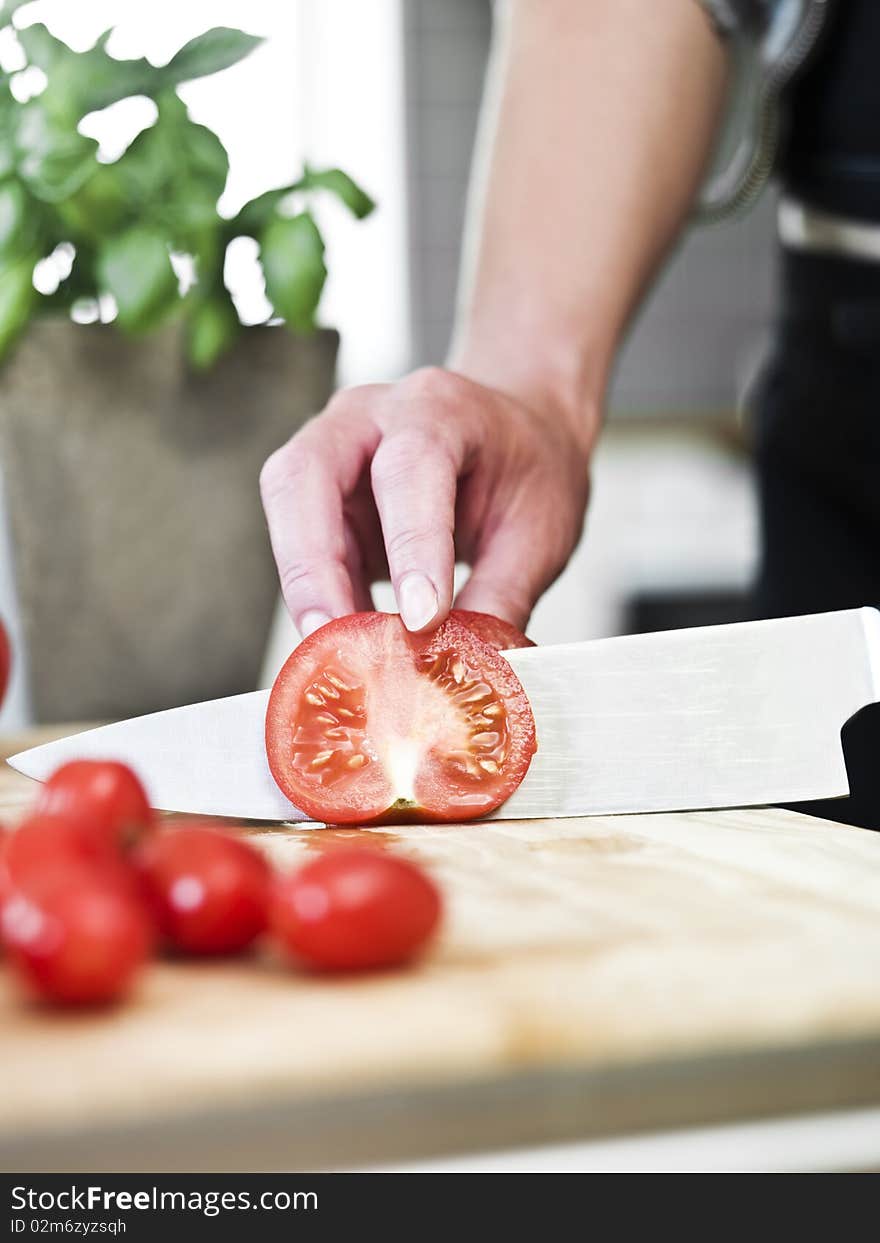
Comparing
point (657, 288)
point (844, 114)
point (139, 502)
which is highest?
point (657, 288)

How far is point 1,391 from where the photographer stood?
1286mm

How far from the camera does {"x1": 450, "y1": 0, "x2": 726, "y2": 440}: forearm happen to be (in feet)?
4.37

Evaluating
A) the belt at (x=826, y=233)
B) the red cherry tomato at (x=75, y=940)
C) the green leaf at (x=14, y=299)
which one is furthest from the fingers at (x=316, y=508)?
the belt at (x=826, y=233)

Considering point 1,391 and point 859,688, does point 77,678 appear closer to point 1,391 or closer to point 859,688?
point 1,391

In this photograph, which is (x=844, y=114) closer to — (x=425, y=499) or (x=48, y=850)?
(x=425, y=499)

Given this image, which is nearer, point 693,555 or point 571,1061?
point 571,1061

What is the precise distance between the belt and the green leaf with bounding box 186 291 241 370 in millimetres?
586

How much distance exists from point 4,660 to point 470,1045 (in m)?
0.83

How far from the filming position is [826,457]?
1484 millimetres

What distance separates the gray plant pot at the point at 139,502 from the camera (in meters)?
1.31

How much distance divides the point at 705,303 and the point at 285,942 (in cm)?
437

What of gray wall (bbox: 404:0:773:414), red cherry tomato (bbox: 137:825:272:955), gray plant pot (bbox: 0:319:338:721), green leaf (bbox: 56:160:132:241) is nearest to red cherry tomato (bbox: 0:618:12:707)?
gray plant pot (bbox: 0:319:338:721)

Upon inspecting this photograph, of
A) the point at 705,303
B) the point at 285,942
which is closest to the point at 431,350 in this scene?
the point at 705,303

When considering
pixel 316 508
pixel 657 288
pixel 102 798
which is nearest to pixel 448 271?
pixel 657 288
